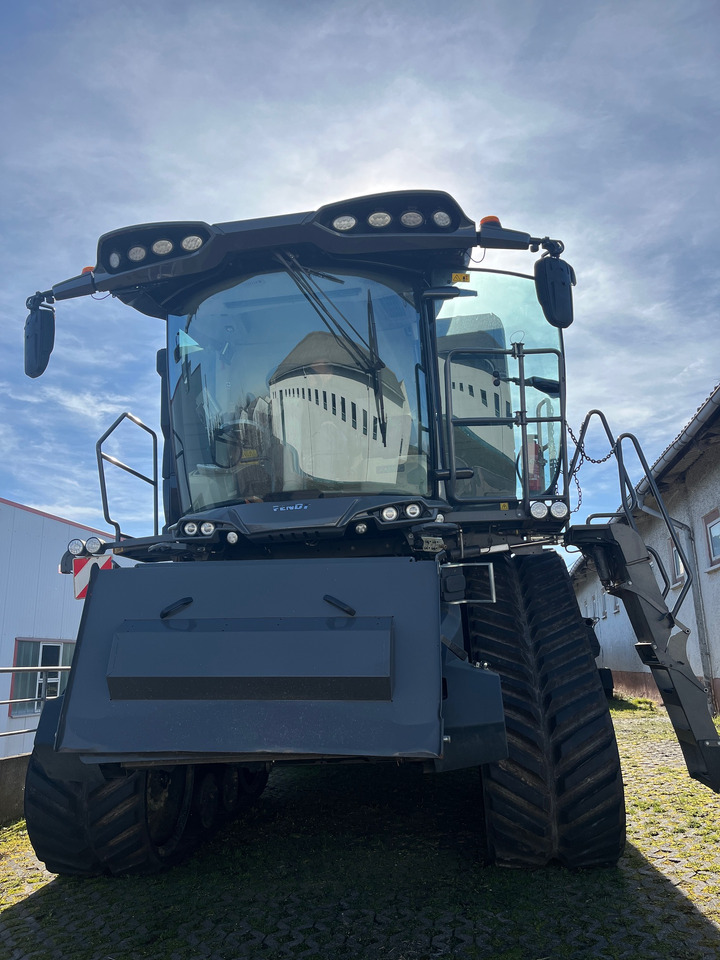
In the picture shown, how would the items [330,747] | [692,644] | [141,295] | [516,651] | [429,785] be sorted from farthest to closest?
[692,644] < [429,785] < [141,295] < [516,651] < [330,747]

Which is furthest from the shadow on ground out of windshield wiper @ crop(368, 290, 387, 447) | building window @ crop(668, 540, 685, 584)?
building window @ crop(668, 540, 685, 584)

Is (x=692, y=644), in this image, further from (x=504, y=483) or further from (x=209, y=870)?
(x=209, y=870)

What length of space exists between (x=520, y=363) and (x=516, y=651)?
168cm

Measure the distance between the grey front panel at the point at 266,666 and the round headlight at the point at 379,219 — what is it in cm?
212

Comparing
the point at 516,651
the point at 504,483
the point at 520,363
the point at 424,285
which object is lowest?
the point at 516,651

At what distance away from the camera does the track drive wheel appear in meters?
4.30

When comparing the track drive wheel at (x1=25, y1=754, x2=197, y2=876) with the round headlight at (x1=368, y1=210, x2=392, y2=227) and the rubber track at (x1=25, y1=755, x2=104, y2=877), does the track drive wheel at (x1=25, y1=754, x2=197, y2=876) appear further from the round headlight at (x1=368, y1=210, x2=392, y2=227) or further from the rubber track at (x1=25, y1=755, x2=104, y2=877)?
the round headlight at (x1=368, y1=210, x2=392, y2=227)

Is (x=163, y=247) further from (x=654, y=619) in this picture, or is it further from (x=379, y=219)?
(x=654, y=619)

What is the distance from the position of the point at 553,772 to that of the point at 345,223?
3.25m

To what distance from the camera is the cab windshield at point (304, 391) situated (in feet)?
16.0

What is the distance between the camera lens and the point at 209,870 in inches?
181

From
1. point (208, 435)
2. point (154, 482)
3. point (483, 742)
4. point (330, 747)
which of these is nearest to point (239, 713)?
point (330, 747)

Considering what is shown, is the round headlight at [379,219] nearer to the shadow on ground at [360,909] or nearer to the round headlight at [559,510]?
the round headlight at [559,510]

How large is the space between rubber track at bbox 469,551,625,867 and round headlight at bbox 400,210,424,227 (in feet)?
8.18
